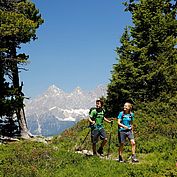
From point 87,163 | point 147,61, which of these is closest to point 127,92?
point 147,61

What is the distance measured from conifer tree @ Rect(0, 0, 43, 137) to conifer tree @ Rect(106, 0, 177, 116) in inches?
292

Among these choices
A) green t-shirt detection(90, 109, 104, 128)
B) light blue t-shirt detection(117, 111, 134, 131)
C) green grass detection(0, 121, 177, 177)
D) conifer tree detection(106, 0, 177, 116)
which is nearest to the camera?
green grass detection(0, 121, 177, 177)

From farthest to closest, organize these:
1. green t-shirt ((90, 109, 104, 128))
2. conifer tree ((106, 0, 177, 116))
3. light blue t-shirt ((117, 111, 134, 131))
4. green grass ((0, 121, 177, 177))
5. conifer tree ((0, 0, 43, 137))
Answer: conifer tree ((106, 0, 177, 116))
conifer tree ((0, 0, 43, 137))
green t-shirt ((90, 109, 104, 128))
light blue t-shirt ((117, 111, 134, 131))
green grass ((0, 121, 177, 177))

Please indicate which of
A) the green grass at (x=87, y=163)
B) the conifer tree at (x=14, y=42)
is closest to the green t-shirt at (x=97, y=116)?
the green grass at (x=87, y=163)

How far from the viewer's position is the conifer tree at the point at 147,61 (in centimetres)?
2834

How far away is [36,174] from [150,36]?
63.4ft

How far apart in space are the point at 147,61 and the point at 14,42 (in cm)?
→ 1010

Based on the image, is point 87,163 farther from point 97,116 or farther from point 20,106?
point 20,106

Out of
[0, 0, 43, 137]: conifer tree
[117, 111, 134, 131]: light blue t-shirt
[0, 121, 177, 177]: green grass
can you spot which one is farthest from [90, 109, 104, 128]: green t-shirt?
[0, 0, 43, 137]: conifer tree

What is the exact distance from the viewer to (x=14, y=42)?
2714 cm

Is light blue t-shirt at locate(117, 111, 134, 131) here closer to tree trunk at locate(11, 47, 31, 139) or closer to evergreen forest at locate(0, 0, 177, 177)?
evergreen forest at locate(0, 0, 177, 177)

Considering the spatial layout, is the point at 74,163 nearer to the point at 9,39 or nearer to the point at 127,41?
the point at 9,39

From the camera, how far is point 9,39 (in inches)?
1054

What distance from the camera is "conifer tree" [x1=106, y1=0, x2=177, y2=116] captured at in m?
28.3
